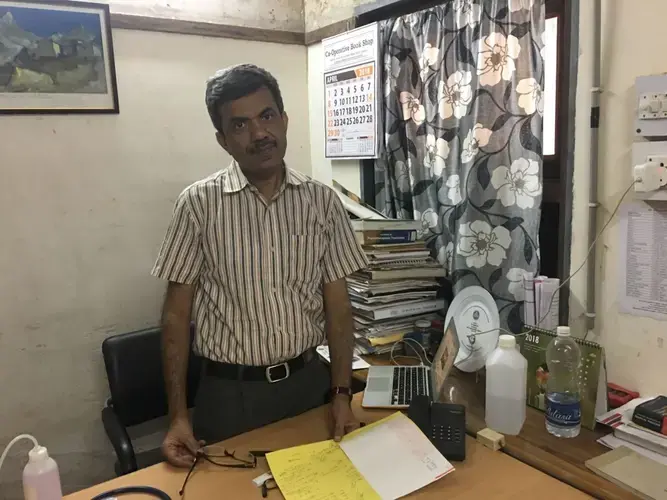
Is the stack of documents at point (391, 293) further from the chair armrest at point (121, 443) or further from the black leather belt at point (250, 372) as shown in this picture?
the chair armrest at point (121, 443)

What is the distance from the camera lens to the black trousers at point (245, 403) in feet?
5.18

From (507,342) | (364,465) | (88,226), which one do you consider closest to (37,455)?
(364,465)

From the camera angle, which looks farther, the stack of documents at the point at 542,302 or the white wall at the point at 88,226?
the white wall at the point at 88,226

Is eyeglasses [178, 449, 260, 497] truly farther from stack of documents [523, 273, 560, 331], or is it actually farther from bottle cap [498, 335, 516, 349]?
stack of documents [523, 273, 560, 331]

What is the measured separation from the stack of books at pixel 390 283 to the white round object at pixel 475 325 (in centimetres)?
26

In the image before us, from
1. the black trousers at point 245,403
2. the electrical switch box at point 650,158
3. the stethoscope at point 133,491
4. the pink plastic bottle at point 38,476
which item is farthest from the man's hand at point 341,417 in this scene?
the electrical switch box at point 650,158

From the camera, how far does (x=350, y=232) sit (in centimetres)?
168

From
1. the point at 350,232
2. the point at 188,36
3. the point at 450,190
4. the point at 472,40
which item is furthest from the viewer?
the point at 188,36

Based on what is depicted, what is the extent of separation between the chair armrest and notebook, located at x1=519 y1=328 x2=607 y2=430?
3.93 ft

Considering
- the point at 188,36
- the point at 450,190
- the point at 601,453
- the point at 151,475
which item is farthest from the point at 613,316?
the point at 188,36

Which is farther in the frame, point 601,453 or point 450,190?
point 450,190

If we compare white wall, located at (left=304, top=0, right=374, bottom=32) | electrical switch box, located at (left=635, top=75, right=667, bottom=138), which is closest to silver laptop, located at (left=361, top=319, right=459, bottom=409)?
electrical switch box, located at (left=635, top=75, right=667, bottom=138)

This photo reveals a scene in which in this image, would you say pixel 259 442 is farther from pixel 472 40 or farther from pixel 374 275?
pixel 472 40

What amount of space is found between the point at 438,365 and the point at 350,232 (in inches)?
17.9
